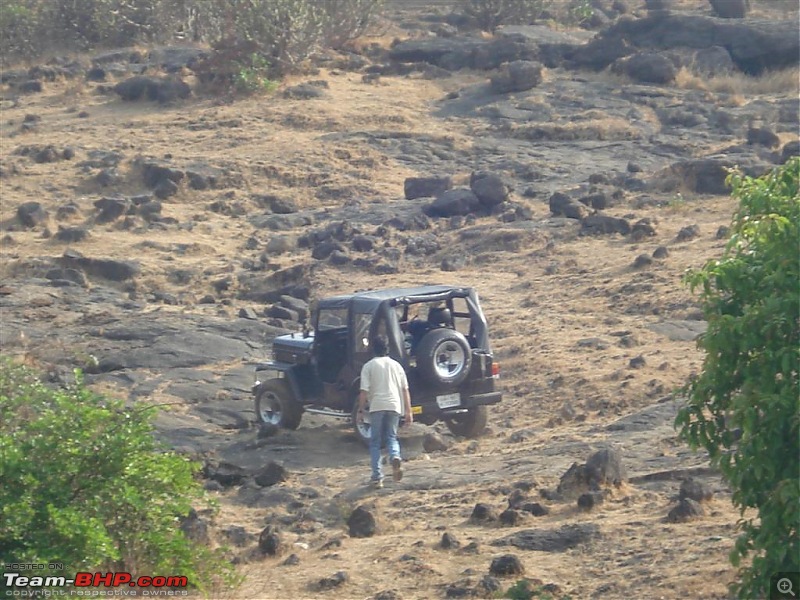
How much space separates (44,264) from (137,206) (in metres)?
3.52

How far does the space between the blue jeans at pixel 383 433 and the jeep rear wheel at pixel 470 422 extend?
1770mm

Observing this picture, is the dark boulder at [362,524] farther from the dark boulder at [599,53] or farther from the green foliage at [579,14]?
the green foliage at [579,14]

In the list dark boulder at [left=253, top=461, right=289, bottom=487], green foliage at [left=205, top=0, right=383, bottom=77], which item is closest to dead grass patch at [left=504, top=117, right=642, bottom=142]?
green foliage at [left=205, top=0, right=383, bottom=77]

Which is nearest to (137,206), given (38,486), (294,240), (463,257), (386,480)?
(294,240)

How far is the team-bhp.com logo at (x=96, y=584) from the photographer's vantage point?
726 cm

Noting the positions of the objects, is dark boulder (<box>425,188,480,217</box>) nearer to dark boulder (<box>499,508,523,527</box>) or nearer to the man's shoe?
the man's shoe

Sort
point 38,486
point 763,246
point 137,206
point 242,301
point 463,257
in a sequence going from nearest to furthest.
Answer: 1. point 763,246
2. point 38,486
3. point 242,301
4. point 463,257
5. point 137,206

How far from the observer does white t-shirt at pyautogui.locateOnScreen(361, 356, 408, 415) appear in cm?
1226

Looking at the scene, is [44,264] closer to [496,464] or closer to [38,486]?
[496,464]

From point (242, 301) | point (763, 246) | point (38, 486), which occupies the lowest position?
point (242, 301)

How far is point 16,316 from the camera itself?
1914 cm

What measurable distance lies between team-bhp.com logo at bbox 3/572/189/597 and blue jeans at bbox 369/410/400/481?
4.11 meters

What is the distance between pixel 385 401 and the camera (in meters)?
12.2

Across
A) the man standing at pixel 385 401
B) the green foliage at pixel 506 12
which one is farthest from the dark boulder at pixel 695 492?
the green foliage at pixel 506 12
